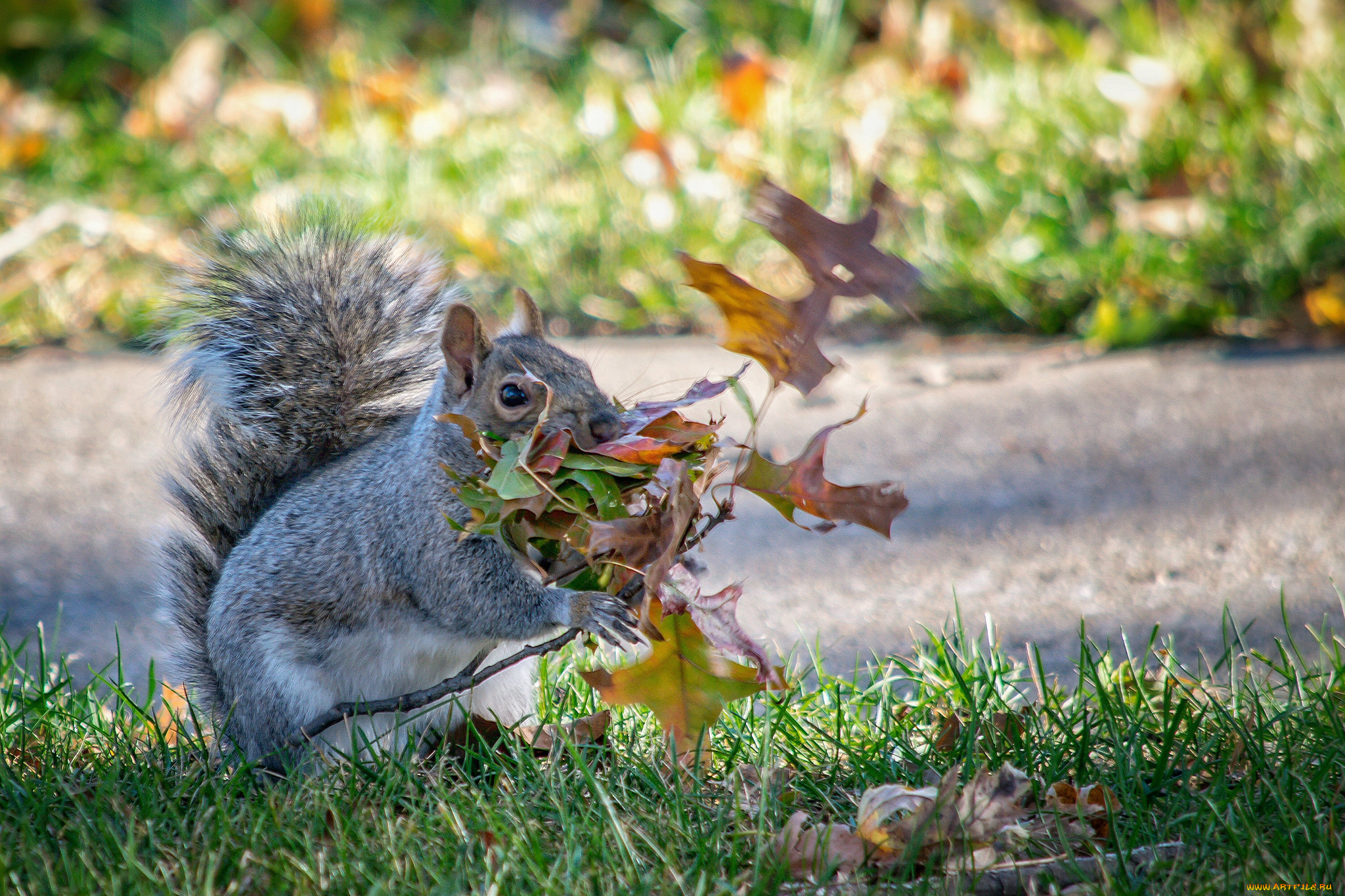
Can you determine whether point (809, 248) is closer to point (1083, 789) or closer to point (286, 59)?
point (1083, 789)

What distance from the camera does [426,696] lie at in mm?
1452

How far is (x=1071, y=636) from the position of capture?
1834mm

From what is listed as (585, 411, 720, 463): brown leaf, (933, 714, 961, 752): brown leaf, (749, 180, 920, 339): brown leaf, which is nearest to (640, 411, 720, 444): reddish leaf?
(585, 411, 720, 463): brown leaf

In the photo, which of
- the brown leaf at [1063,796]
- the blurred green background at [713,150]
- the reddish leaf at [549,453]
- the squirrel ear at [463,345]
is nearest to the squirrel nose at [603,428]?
the reddish leaf at [549,453]

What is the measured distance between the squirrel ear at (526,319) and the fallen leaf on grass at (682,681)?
1.97 feet

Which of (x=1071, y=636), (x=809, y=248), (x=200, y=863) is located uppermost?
(x=809, y=248)

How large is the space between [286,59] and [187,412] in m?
3.51

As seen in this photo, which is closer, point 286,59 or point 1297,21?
point 1297,21

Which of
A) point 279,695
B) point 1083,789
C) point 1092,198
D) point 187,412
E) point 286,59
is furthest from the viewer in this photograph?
point 286,59

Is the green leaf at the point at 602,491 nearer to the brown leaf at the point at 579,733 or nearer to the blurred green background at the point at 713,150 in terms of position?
the brown leaf at the point at 579,733

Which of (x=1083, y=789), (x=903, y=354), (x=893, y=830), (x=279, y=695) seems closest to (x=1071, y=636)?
(x=1083, y=789)

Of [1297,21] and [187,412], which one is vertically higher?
[1297,21]

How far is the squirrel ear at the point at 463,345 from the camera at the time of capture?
5.03ft

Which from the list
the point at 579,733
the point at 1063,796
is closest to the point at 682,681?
the point at 579,733
